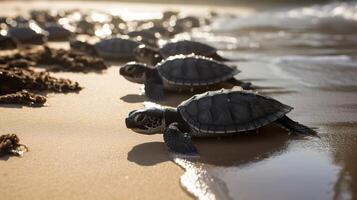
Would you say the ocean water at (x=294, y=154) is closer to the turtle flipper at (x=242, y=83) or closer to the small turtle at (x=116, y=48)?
the turtle flipper at (x=242, y=83)

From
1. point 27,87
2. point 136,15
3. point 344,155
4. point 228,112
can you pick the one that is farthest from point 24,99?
point 136,15

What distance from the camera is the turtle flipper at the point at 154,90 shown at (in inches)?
364

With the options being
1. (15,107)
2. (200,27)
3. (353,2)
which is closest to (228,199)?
(15,107)

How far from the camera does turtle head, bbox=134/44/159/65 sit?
1303 centimetres

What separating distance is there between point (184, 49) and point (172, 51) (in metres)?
0.31

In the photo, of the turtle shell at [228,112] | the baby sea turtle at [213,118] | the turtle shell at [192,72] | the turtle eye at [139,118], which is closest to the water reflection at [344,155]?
the baby sea turtle at [213,118]

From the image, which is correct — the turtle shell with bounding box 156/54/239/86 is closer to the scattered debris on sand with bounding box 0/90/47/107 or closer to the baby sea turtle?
the scattered debris on sand with bounding box 0/90/47/107

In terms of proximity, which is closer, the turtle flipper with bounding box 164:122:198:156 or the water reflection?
the water reflection

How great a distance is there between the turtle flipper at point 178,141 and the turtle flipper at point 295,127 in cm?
141

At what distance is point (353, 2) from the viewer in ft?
139

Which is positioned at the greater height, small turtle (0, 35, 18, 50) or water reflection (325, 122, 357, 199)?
water reflection (325, 122, 357, 199)

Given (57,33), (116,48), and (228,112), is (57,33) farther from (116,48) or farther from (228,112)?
(228,112)

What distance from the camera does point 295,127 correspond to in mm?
6828

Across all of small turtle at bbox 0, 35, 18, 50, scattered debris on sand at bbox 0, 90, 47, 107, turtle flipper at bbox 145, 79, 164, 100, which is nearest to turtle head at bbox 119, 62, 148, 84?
turtle flipper at bbox 145, 79, 164, 100
